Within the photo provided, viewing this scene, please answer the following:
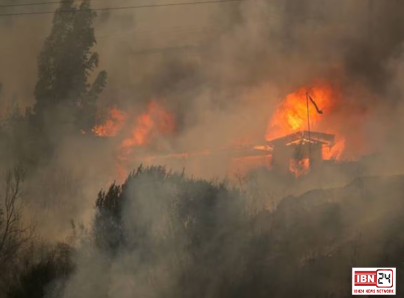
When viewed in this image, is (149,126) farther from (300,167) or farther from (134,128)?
(300,167)

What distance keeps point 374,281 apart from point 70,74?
7.96 meters

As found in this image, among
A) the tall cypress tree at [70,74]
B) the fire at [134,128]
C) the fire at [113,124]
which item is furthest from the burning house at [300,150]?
the tall cypress tree at [70,74]

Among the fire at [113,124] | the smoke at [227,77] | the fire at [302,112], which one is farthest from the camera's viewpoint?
the fire at [113,124]

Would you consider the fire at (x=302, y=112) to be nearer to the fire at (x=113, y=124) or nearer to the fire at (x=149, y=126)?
the fire at (x=149, y=126)

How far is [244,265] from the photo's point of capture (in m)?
10.6

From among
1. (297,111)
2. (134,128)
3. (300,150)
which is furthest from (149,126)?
(300,150)

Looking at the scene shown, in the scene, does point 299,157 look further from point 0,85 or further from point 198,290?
point 0,85

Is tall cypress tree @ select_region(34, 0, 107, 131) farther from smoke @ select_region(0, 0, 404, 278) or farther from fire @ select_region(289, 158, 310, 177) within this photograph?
fire @ select_region(289, 158, 310, 177)

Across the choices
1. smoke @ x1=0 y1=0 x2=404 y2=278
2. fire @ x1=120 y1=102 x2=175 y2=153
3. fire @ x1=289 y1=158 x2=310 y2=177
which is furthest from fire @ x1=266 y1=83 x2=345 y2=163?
fire @ x1=120 y1=102 x2=175 y2=153

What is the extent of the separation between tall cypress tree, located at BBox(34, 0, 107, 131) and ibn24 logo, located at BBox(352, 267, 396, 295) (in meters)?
6.66

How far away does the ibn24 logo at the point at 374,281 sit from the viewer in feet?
32.2

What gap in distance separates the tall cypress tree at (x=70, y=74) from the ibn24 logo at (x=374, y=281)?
6662 mm

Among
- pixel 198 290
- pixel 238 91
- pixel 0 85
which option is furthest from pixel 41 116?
pixel 198 290

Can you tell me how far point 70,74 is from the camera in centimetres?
1326
